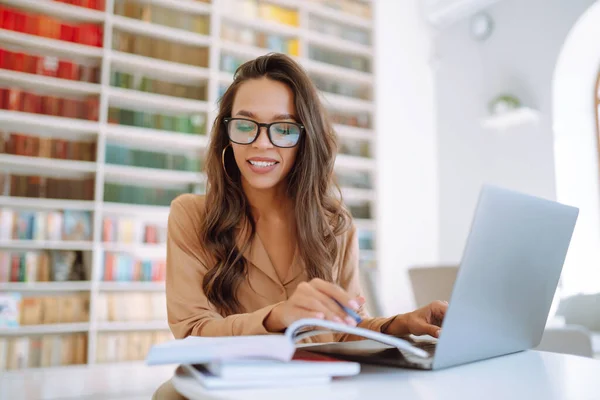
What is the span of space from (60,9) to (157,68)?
0.80 metres

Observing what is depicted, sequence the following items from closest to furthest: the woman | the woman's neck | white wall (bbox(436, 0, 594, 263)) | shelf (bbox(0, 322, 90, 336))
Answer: the woman, the woman's neck, shelf (bbox(0, 322, 90, 336)), white wall (bbox(436, 0, 594, 263))

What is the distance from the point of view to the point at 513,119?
4562 mm

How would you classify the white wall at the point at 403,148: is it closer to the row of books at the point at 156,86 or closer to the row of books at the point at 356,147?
the row of books at the point at 356,147

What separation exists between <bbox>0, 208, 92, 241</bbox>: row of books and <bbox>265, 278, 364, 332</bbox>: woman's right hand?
11.0 ft

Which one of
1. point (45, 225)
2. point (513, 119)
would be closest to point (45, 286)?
point (45, 225)

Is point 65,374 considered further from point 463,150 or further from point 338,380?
point 463,150

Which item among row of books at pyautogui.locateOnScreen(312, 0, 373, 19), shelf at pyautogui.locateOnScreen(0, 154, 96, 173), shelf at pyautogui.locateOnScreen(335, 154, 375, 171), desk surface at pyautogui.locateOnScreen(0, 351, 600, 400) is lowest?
desk surface at pyautogui.locateOnScreen(0, 351, 600, 400)

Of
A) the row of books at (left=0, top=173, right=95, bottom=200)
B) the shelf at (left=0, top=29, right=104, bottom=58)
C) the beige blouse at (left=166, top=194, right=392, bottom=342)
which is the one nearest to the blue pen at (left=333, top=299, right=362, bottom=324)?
the beige blouse at (left=166, top=194, right=392, bottom=342)

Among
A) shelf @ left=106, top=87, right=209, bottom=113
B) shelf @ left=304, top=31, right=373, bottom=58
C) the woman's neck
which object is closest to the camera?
the woman's neck

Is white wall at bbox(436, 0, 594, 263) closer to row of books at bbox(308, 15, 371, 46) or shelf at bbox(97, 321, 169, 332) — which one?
row of books at bbox(308, 15, 371, 46)

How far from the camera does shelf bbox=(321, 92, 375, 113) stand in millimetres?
5000

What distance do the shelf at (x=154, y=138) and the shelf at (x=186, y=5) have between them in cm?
107

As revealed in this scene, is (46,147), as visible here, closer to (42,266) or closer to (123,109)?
(123,109)

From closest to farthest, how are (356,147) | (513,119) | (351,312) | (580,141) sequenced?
(351,312)
(580,141)
(513,119)
(356,147)
